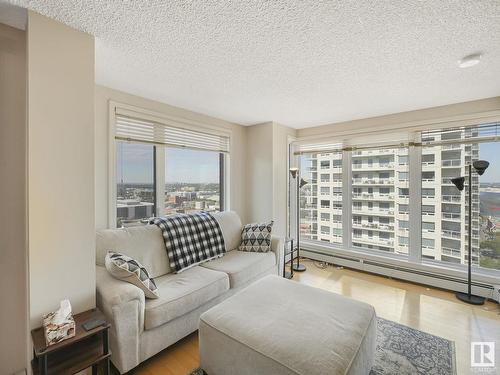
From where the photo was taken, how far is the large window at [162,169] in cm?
255

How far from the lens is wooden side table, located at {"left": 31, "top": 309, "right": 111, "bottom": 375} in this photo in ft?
3.93

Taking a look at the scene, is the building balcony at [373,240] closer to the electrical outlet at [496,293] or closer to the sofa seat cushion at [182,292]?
the electrical outlet at [496,293]

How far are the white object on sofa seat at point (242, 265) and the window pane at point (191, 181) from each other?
91 centimetres

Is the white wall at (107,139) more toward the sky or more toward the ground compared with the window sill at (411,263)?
more toward the sky

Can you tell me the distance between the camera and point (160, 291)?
191cm

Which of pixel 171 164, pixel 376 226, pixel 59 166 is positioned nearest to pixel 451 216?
pixel 376 226

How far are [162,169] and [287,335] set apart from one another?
228cm

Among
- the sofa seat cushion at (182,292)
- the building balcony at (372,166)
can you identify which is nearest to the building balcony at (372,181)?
the building balcony at (372,166)

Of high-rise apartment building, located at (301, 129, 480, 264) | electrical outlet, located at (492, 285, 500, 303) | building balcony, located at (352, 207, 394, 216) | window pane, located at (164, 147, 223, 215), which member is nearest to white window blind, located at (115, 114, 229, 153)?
window pane, located at (164, 147, 223, 215)

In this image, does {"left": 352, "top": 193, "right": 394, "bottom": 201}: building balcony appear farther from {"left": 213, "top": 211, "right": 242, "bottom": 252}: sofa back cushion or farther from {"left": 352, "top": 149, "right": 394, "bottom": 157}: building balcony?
{"left": 213, "top": 211, "right": 242, "bottom": 252}: sofa back cushion

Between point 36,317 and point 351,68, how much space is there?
280cm

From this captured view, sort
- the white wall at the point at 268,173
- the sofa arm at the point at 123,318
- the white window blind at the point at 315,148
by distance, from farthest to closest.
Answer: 1. the white window blind at the point at 315,148
2. the white wall at the point at 268,173
3. the sofa arm at the point at 123,318

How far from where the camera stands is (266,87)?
7.80ft

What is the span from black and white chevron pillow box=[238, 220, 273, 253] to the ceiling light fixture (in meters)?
Answer: 2.40
